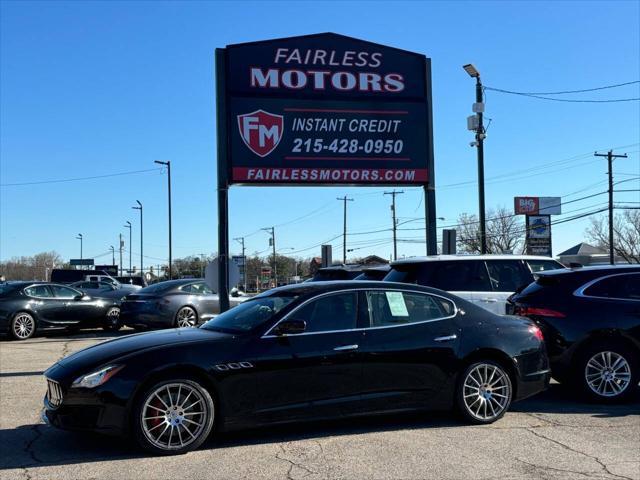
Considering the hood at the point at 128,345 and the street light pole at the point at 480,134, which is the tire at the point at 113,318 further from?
the hood at the point at 128,345

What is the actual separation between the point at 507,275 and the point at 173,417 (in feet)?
21.1

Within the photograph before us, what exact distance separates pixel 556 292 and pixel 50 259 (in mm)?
138279

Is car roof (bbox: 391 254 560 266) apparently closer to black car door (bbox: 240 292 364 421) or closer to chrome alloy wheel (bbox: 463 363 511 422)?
chrome alloy wheel (bbox: 463 363 511 422)

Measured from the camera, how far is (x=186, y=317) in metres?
16.2

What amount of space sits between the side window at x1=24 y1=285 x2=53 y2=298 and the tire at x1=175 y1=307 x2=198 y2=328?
3.52 meters

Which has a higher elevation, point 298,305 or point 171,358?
point 298,305

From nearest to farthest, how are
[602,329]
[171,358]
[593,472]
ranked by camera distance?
[593,472], [171,358], [602,329]

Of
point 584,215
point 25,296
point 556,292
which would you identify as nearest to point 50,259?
point 584,215

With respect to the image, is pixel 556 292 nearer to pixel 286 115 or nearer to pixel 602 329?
pixel 602 329

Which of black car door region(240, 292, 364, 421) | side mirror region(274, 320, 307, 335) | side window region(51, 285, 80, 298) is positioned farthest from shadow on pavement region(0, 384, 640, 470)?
side window region(51, 285, 80, 298)

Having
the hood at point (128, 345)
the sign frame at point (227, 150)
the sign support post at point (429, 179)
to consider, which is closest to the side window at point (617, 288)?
the hood at point (128, 345)

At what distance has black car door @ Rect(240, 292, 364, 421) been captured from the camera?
5.80m

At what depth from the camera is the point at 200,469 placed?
16.9ft

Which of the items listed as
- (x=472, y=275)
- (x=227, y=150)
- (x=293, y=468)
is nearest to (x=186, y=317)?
(x=227, y=150)
